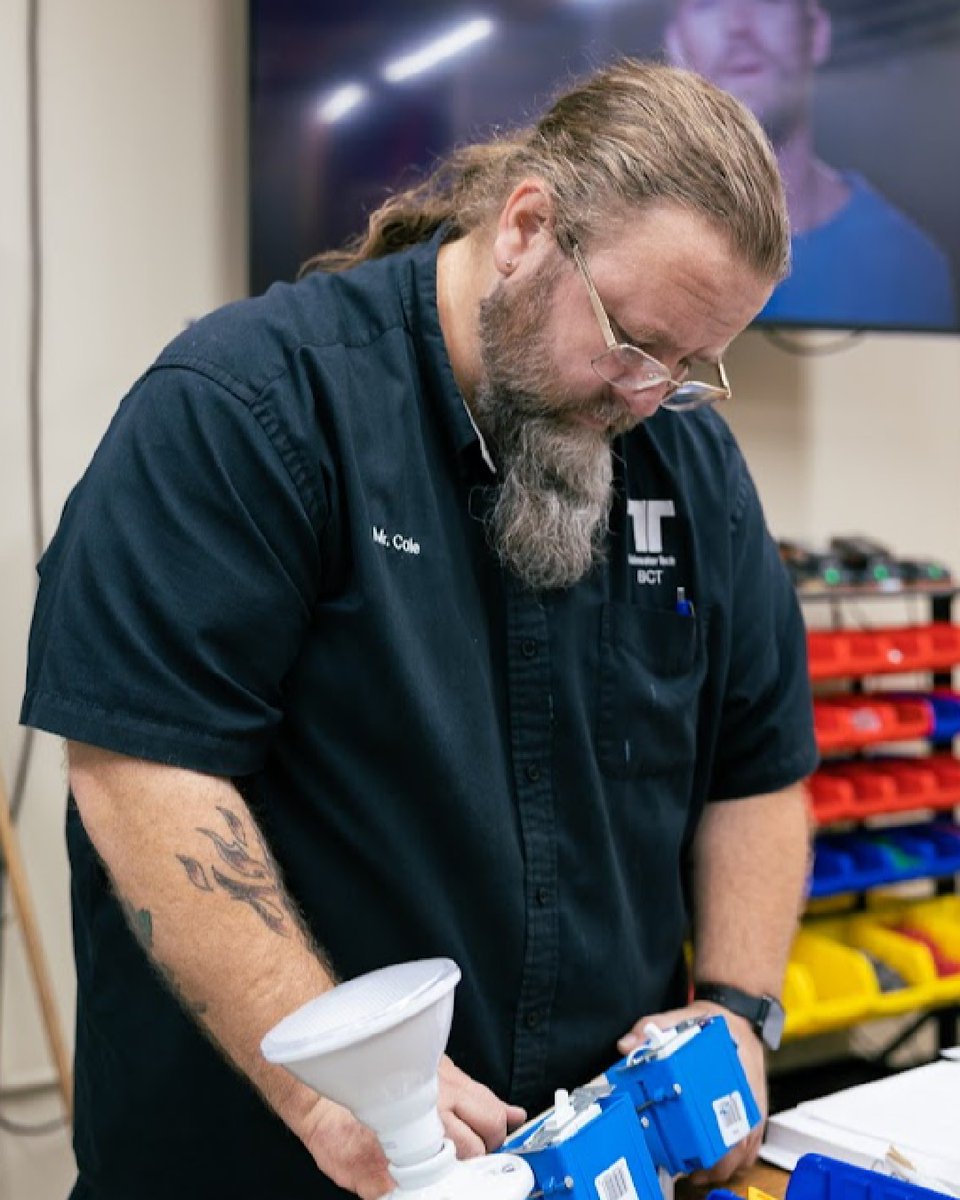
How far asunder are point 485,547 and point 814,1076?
75.4 inches

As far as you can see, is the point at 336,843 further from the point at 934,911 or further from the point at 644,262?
the point at 934,911

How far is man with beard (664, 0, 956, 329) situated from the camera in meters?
2.48

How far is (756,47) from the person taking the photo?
2.51 m

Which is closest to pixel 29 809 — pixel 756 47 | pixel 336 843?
pixel 336 843

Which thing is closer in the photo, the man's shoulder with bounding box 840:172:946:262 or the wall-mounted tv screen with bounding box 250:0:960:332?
the wall-mounted tv screen with bounding box 250:0:960:332

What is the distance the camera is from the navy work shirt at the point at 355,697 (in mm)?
1064

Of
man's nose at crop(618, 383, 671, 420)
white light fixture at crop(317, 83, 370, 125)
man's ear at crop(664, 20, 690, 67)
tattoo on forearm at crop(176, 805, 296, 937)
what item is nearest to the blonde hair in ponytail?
man's nose at crop(618, 383, 671, 420)

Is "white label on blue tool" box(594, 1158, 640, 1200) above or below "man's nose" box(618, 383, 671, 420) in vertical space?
below

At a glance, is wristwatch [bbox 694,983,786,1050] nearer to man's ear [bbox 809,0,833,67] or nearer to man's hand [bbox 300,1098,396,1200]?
man's hand [bbox 300,1098,396,1200]

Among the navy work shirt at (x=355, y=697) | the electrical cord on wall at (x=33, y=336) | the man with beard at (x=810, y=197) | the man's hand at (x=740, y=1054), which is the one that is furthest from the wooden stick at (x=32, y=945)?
the man with beard at (x=810, y=197)

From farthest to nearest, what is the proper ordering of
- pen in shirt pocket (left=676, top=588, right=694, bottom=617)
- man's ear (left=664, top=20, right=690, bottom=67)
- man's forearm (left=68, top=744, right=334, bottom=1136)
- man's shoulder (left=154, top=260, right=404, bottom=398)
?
man's ear (left=664, top=20, right=690, bottom=67) → pen in shirt pocket (left=676, top=588, right=694, bottom=617) → man's shoulder (left=154, top=260, right=404, bottom=398) → man's forearm (left=68, top=744, right=334, bottom=1136)

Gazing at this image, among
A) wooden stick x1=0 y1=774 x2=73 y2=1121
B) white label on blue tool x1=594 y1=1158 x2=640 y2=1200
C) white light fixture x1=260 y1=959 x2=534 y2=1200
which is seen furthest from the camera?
wooden stick x1=0 y1=774 x2=73 y2=1121

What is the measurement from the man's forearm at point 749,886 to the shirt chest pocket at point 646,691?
0.15 metres

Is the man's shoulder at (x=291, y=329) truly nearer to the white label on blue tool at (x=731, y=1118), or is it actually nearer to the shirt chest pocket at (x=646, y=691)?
the shirt chest pocket at (x=646, y=691)
